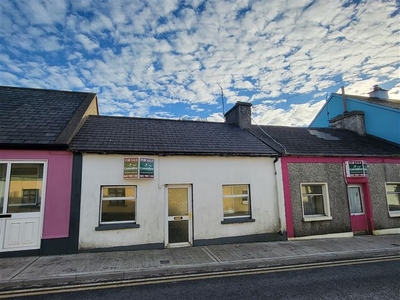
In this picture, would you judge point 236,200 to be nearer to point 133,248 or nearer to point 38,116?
point 133,248

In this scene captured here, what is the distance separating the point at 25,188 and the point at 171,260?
545 cm

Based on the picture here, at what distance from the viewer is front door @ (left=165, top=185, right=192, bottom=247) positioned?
29.7ft

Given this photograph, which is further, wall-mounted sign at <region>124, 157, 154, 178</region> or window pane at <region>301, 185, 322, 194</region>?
window pane at <region>301, 185, 322, 194</region>

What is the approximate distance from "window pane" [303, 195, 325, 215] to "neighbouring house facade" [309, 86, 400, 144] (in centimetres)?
709

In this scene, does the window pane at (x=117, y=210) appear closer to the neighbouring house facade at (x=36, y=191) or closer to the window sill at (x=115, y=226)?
the window sill at (x=115, y=226)

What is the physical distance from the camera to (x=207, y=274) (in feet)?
20.7

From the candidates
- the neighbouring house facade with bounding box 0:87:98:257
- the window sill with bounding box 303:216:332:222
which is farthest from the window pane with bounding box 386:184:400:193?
the neighbouring house facade with bounding box 0:87:98:257

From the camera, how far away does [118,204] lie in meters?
8.77

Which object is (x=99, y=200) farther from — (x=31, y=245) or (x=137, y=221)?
(x=31, y=245)

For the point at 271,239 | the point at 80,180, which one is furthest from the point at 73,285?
the point at 271,239

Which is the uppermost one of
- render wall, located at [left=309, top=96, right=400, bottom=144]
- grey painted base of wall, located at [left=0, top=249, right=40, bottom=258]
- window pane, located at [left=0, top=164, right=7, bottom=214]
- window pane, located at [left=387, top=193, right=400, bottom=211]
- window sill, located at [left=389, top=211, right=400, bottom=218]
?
render wall, located at [left=309, top=96, right=400, bottom=144]

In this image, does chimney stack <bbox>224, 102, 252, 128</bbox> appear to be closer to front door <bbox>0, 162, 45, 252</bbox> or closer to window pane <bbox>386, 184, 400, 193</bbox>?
window pane <bbox>386, 184, 400, 193</bbox>

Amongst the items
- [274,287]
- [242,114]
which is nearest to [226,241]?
[274,287]

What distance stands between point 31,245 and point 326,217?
38.0 feet
